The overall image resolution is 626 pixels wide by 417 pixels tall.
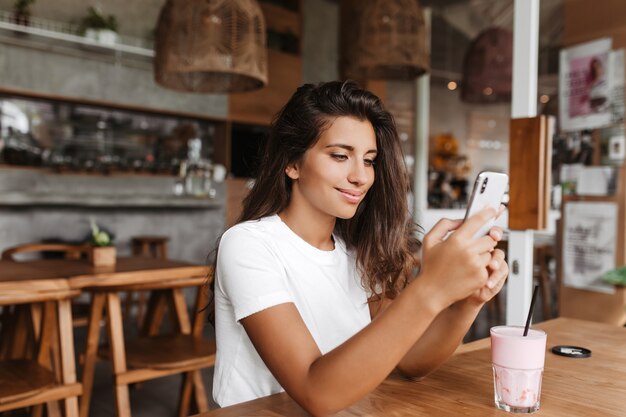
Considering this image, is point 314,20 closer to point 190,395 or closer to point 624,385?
point 190,395

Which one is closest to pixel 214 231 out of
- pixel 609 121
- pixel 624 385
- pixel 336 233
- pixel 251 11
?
pixel 251 11

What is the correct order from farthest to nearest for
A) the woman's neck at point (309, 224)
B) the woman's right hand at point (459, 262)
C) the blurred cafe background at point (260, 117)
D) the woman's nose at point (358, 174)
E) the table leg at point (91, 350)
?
the blurred cafe background at point (260, 117) → the table leg at point (91, 350) → the woman's neck at point (309, 224) → the woman's nose at point (358, 174) → the woman's right hand at point (459, 262)

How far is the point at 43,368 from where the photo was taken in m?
2.32

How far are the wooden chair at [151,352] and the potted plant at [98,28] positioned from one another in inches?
134

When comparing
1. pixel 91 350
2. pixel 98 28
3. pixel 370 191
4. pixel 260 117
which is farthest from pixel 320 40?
pixel 370 191

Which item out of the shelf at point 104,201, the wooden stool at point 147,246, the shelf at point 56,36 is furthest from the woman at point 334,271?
the shelf at point 56,36

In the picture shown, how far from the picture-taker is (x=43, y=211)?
17.3 ft

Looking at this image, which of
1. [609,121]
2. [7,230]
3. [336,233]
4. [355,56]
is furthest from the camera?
[7,230]

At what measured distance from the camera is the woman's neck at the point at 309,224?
49.5 inches

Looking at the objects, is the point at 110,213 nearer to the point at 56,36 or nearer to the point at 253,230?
the point at 56,36

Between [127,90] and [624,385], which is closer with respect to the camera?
[624,385]

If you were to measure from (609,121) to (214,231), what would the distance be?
449cm

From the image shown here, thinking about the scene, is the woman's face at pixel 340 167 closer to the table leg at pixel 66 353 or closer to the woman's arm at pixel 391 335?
the woman's arm at pixel 391 335

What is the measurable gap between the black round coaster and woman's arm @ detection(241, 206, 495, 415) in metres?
0.60
